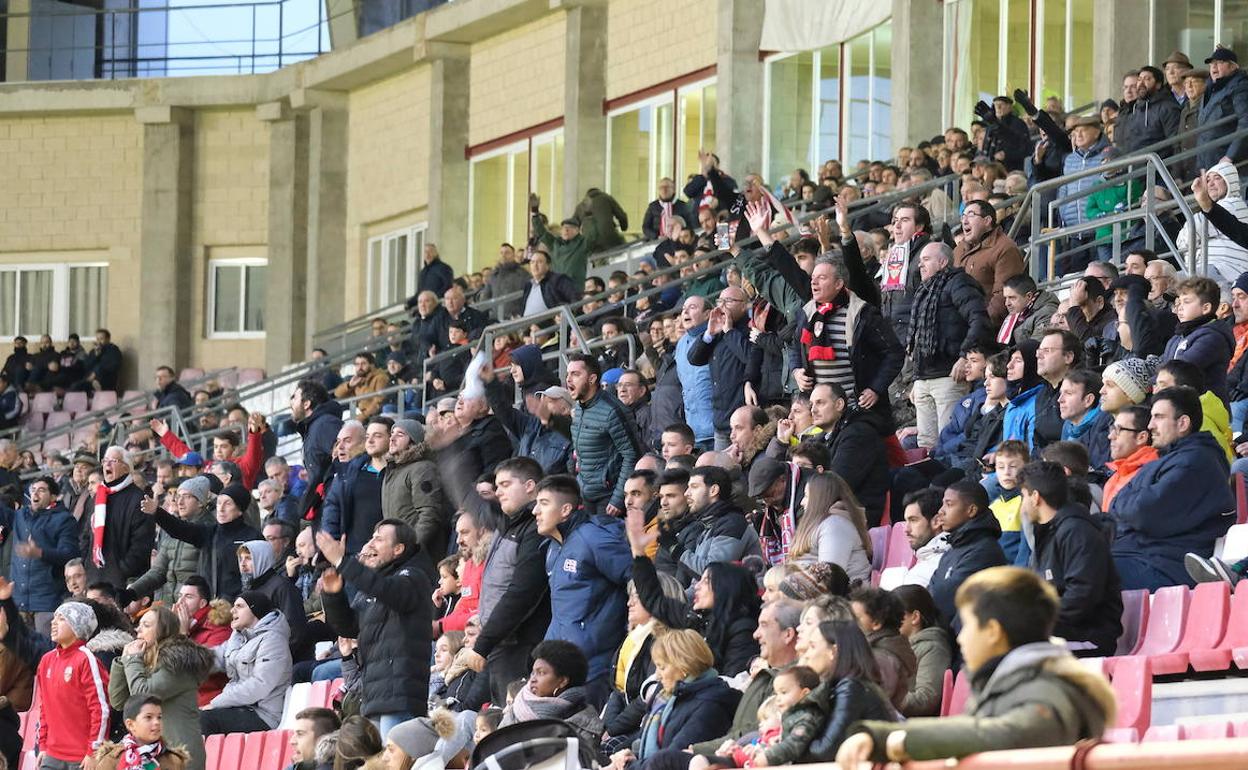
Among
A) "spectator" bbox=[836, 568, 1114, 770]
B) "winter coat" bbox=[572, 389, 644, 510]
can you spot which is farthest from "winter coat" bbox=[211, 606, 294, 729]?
"spectator" bbox=[836, 568, 1114, 770]

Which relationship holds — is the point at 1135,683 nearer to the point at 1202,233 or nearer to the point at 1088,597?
the point at 1088,597

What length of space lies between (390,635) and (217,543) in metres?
4.46

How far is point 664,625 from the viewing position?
870 cm

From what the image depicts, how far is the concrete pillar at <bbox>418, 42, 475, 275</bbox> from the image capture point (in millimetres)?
27469

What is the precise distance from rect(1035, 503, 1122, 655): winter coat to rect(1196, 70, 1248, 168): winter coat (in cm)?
643

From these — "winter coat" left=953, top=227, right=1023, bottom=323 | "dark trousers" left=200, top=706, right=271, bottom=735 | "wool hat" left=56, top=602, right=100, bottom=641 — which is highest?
"winter coat" left=953, top=227, right=1023, bottom=323

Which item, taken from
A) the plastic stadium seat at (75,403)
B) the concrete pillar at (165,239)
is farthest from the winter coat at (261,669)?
the concrete pillar at (165,239)

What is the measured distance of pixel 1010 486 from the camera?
924 cm

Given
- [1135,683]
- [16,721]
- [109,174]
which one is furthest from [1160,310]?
[109,174]

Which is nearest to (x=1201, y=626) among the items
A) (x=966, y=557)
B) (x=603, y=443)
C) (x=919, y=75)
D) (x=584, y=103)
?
(x=966, y=557)

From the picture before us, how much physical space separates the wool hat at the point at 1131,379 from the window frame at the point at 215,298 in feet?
72.8

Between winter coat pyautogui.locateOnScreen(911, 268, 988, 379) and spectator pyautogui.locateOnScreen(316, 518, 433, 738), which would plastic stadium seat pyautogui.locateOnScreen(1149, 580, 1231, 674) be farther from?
winter coat pyautogui.locateOnScreen(911, 268, 988, 379)

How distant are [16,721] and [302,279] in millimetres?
17799

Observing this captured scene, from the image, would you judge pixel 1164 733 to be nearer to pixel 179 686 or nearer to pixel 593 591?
pixel 593 591
